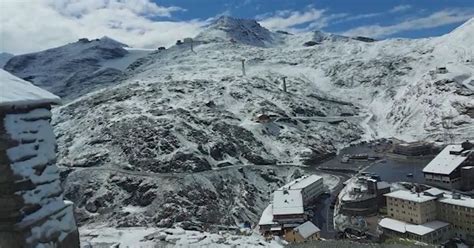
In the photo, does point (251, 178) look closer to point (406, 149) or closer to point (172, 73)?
point (406, 149)

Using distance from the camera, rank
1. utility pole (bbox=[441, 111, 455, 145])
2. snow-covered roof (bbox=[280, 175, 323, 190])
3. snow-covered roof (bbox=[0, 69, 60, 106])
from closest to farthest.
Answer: snow-covered roof (bbox=[0, 69, 60, 106])
snow-covered roof (bbox=[280, 175, 323, 190])
utility pole (bbox=[441, 111, 455, 145])

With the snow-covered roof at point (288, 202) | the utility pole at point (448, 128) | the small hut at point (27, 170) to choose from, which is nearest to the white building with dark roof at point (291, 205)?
the snow-covered roof at point (288, 202)

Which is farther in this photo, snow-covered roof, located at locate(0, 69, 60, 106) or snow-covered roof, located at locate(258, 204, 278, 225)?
snow-covered roof, located at locate(258, 204, 278, 225)

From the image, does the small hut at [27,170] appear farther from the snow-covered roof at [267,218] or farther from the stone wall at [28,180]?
the snow-covered roof at [267,218]

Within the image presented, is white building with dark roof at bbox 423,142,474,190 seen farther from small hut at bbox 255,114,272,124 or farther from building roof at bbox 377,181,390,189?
small hut at bbox 255,114,272,124

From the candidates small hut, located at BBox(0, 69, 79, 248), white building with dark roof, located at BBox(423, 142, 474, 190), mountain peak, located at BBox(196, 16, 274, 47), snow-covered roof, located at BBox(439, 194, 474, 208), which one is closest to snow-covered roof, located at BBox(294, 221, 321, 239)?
snow-covered roof, located at BBox(439, 194, 474, 208)

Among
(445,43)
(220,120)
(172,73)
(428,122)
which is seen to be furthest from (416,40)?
(220,120)
